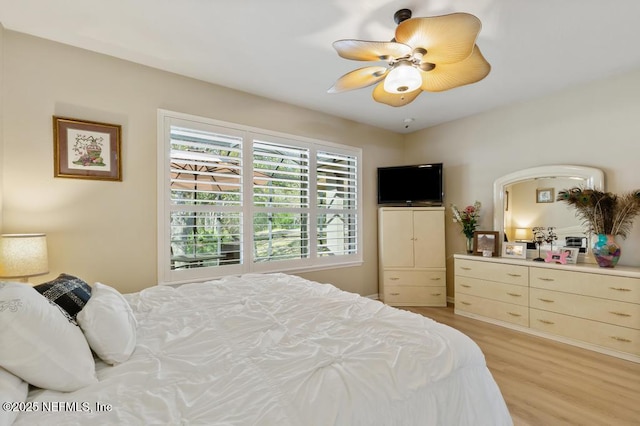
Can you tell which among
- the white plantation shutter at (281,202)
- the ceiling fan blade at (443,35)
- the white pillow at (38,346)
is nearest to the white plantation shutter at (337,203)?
the white plantation shutter at (281,202)

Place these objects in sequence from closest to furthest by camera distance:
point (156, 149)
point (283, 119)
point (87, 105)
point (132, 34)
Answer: point (132, 34) → point (87, 105) → point (156, 149) → point (283, 119)

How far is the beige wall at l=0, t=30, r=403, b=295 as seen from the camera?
218 cm

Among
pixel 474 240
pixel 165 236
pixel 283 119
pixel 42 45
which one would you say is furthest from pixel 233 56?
pixel 474 240

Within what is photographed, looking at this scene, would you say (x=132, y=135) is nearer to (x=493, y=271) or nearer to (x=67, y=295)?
(x=67, y=295)

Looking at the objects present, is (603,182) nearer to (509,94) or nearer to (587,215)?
(587,215)

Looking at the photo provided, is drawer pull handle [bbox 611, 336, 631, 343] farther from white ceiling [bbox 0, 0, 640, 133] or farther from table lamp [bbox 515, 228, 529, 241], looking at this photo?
white ceiling [bbox 0, 0, 640, 133]

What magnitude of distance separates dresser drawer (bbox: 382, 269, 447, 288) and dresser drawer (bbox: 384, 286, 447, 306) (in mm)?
56

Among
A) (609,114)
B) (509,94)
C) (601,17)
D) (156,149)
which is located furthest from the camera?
(509,94)

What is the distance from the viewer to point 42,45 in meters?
2.26

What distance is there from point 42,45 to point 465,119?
457 cm

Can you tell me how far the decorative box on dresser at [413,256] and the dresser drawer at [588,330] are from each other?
1.18 meters

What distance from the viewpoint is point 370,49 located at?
1659 millimetres

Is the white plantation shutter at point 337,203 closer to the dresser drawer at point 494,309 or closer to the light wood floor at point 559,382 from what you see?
the dresser drawer at point 494,309

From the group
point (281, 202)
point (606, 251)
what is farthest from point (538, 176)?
point (281, 202)
